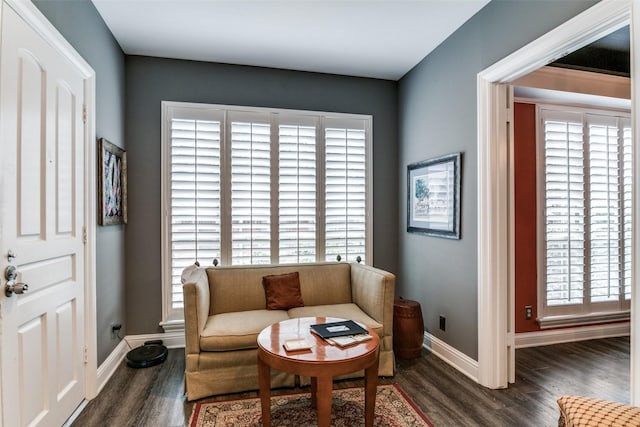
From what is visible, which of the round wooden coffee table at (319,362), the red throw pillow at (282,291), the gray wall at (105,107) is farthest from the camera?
the red throw pillow at (282,291)

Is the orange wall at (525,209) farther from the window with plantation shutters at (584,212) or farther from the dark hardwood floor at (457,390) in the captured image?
the dark hardwood floor at (457,390)

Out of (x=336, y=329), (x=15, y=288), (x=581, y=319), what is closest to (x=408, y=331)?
(x=336, y=329)

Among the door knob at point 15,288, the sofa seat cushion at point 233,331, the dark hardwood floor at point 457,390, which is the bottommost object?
the dark hardwood floor at point 457,390

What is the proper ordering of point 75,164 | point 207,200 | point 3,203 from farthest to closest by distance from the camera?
point 207,200 < point 75,164 < point 3,203

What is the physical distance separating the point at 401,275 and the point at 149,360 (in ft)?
8.80

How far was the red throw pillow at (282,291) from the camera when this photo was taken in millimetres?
3041

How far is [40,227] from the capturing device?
1854mm

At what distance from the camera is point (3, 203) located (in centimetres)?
155

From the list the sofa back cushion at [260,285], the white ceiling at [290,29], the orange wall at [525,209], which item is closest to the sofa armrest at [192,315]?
the sofa back cushion at [260,285]

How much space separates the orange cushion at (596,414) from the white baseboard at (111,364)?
2.89 m

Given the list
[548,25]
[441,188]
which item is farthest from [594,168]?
[548,25]

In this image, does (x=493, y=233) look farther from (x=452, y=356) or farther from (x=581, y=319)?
(x=581, y=319)

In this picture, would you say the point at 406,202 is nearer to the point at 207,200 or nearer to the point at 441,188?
the point at 441,188

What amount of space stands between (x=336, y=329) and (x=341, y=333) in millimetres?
72
